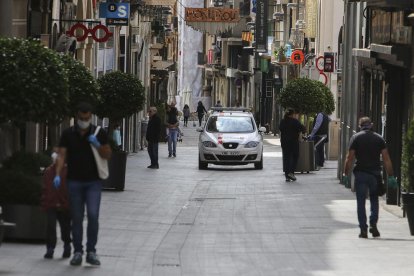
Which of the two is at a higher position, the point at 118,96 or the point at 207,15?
the point at 207,15

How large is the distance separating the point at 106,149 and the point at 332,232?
6.32m

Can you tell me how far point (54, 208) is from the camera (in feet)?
52.7

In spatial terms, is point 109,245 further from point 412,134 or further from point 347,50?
point 347,50

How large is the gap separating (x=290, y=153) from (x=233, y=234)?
12.5 m

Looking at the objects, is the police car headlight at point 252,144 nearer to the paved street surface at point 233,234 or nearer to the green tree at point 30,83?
the paved street surface at point 233,234

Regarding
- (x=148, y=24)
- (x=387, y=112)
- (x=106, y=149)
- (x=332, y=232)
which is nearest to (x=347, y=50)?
(x=387, y=112)

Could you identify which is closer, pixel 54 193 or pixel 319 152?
pixel 54 193

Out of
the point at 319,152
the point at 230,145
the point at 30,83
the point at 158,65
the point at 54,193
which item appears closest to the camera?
the point at 54,193

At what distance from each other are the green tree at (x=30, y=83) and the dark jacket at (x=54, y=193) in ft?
6.19

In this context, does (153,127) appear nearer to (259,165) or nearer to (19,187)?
(259,165)

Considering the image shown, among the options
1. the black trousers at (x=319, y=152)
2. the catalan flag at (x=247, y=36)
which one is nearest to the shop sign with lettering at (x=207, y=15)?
the catalan flag at (x=247, y=36)

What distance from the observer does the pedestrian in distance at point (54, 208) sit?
15953 mm

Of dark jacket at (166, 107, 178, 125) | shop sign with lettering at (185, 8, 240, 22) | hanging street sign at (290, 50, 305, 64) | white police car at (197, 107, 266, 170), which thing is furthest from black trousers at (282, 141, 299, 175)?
shop sign with lettering at (185, 8, 240, 22)

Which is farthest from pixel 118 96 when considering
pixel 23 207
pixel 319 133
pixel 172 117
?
pixel 172 117
